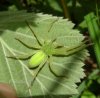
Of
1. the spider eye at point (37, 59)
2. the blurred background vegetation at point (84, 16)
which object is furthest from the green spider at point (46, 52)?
the blurred background vegetation at point (84, 16)

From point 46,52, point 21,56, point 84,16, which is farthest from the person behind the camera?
point 84,16

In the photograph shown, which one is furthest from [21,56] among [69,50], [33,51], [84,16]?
[84,16]

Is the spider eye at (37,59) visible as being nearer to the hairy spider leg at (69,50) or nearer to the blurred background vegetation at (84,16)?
the hairy spider leg at (69,50)

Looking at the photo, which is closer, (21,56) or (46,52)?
(21,56)

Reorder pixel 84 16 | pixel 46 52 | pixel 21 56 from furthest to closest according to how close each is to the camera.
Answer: pixel 84 16 → pixel 46 52 → pixel 21 56

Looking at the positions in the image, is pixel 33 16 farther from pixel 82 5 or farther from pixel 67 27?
pixel 82 5

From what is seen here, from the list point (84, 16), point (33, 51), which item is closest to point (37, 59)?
point (33, 51)

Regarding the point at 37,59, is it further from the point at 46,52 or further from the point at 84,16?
the point at 84,16
